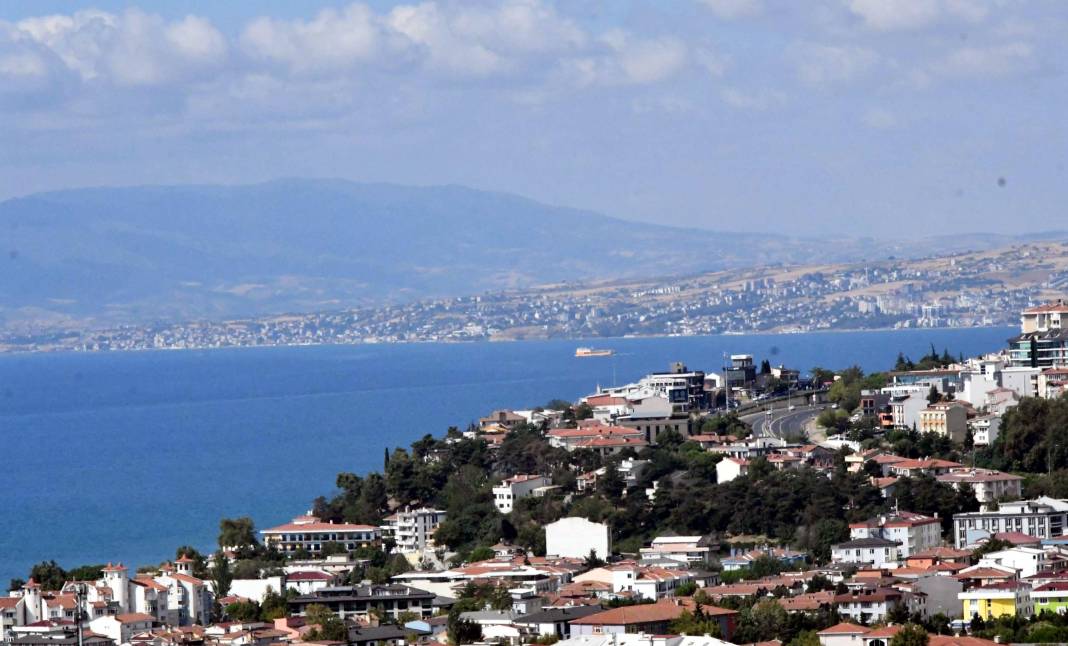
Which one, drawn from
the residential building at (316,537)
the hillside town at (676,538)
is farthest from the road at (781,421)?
the residential building at (316,537)

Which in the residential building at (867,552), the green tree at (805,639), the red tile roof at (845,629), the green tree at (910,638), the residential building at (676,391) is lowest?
the green tree at (805,639)

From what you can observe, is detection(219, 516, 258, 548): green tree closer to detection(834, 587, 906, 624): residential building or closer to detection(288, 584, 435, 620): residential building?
detection(288, 584, 435, 620): residential building

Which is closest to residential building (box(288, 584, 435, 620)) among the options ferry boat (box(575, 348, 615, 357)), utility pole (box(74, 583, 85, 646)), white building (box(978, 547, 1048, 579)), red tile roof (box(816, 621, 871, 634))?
utility pole (box(74, 583, 85, 646))

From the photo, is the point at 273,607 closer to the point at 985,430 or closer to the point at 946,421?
the point at 985,430

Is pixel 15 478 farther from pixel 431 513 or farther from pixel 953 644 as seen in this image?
pixel 953 644

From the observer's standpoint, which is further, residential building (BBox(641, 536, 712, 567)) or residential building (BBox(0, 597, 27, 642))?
residential building (BBox(641, 536, 712, 567))

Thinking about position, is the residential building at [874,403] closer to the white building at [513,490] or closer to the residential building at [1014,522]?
the white building at [513,490]
